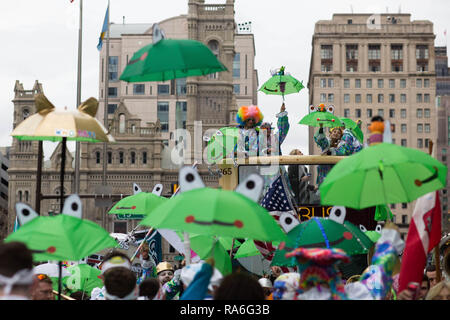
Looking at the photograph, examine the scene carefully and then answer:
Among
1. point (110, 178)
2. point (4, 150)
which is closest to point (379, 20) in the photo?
point (110, 178)

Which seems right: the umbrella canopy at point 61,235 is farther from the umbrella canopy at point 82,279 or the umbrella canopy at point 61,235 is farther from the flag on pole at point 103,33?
the flag on pole at point 103,33

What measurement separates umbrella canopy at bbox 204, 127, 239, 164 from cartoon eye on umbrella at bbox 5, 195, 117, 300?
7.23 metres

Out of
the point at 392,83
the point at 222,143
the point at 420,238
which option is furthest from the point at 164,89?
the point at 420,238

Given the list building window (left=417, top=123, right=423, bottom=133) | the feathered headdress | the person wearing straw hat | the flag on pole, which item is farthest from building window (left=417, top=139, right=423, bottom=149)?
the person wearing straw hat

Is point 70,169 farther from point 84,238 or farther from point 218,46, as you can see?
point 84,238

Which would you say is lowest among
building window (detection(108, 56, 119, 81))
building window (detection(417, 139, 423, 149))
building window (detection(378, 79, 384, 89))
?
building window (detection(417, 139, 423, 149))

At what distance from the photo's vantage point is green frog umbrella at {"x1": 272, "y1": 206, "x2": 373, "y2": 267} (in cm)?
763

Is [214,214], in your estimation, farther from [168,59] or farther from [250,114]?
[250,114]

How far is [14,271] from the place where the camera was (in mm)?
5020

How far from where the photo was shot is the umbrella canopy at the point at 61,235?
6.19m

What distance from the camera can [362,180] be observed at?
683cm

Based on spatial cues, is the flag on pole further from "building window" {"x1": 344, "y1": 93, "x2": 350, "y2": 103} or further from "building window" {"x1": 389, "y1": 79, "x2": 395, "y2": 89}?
"building window" {"x1": 389, "y1": 79, "x2": 395, "y2": 89}

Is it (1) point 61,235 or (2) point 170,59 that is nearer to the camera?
(1) point 61,235
